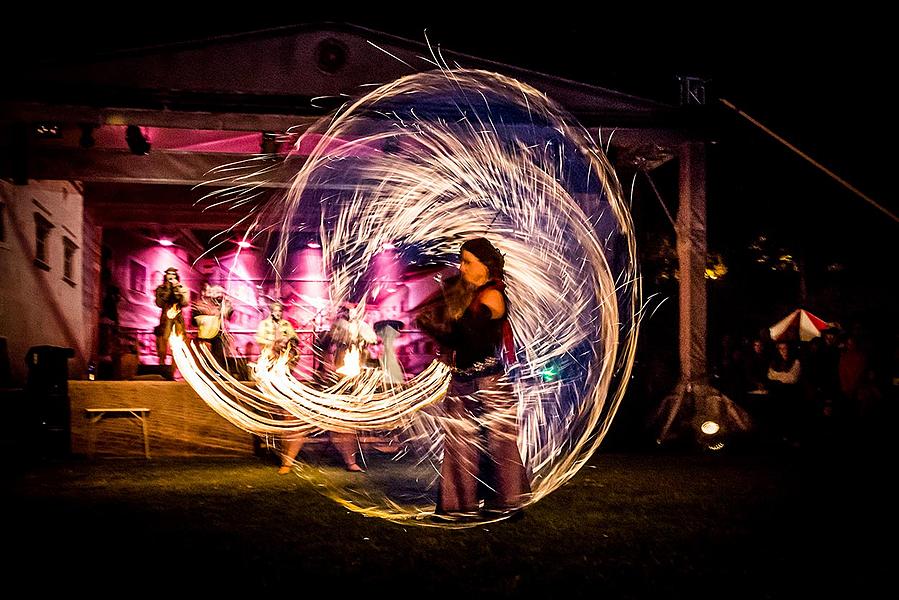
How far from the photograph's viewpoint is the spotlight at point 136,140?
35.9 ft

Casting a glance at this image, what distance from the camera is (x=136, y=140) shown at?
11.0 metres

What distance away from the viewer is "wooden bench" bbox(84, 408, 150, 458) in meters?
8.82

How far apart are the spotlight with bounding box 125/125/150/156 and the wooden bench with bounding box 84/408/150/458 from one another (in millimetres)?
3803

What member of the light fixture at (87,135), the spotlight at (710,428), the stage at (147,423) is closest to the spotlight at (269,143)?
the light fixture at (87,135)

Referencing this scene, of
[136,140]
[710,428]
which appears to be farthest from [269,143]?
[710,428]

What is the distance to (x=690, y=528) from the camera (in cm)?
528

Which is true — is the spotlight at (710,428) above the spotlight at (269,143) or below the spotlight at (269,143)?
below

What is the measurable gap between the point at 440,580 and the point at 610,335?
3160mm

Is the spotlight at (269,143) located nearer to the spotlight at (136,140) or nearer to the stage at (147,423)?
the spotlight at (136,140)

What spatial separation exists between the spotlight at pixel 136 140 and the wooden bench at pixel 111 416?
12.5ft

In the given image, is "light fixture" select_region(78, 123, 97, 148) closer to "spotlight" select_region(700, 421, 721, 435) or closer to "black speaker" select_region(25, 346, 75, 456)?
"black speaker" select_region(25, 346, 75, 456)

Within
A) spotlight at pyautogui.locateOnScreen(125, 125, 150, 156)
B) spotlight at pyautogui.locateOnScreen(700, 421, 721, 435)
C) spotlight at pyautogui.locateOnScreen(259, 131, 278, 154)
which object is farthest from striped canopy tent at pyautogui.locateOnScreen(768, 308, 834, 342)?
spotlight at pyautogui.locateOnScreen(125, 125, 150, 156)

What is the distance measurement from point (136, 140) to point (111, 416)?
12.7 ft

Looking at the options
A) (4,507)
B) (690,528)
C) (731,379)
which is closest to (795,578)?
(690,528)
